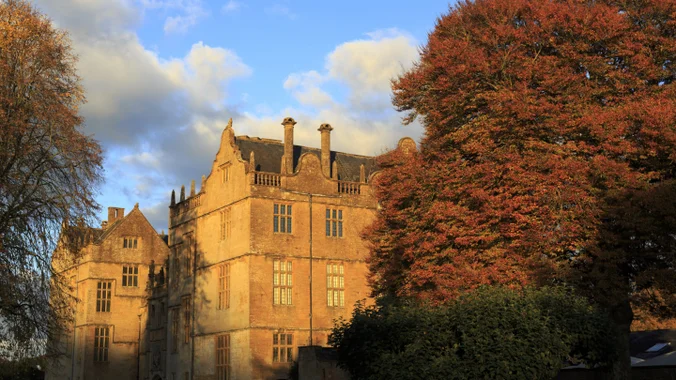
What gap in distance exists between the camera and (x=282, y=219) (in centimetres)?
4181

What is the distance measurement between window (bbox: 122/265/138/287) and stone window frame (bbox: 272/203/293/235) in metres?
22.2

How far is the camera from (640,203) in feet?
71.8

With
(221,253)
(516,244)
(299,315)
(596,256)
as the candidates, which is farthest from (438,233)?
(221,253)

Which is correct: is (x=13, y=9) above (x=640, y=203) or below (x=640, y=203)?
above

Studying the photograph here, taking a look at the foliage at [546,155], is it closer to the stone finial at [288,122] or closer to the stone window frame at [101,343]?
the stone finial at [288,122]

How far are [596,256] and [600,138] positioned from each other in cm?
360

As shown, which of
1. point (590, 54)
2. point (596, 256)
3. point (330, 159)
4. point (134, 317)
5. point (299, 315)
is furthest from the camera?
point (134, 317)

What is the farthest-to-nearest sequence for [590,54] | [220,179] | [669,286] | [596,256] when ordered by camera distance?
[220,179] → [590,54] → [596,256] → [669,286]

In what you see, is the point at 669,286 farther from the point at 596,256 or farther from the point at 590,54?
the point at 590,54

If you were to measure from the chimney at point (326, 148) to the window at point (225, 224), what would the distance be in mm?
6018

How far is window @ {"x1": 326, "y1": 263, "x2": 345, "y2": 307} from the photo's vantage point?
42375 mm

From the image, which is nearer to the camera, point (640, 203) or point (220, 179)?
point (640, 203)

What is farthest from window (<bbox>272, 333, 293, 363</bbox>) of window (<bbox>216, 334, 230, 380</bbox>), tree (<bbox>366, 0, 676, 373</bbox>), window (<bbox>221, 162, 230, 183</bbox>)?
tree (<bbox>366, 0, 676, 373</bbox>)

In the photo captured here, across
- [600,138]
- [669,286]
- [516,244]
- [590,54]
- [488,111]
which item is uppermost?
[590,54]
